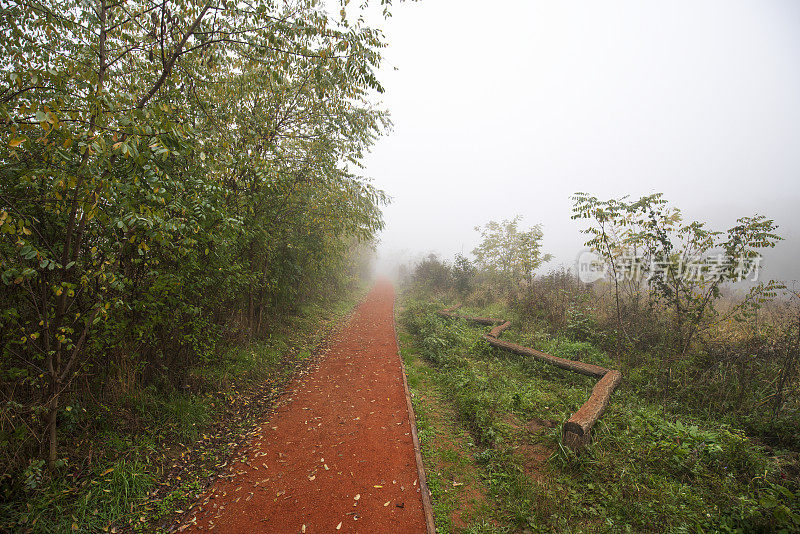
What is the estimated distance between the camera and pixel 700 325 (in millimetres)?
6988

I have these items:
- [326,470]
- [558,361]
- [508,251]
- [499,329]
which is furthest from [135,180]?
[508,251]

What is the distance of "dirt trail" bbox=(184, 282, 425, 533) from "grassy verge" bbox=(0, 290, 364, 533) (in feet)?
1.32

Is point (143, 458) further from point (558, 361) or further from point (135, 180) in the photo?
point (558, 361)

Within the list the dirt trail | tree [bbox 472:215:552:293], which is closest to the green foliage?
the dirt trail

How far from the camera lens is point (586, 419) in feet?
14.6

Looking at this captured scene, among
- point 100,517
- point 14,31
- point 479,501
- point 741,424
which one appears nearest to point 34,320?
point 100,517

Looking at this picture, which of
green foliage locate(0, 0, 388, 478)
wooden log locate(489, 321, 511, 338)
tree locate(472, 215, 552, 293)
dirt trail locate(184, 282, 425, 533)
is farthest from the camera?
tree locate(472, 215, 552, 293)

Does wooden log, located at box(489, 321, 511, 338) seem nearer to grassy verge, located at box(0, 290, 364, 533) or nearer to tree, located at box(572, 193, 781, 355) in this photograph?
tree, located at box(572, 193, 781, 355)

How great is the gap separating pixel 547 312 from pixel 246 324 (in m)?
9.43

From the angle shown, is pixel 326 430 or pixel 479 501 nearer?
pixel 479 501

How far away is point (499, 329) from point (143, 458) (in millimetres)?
8821

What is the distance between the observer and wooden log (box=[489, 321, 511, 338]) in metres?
9.32

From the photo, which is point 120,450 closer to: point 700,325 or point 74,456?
point 74,456

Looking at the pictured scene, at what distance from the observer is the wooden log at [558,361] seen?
6.45m
